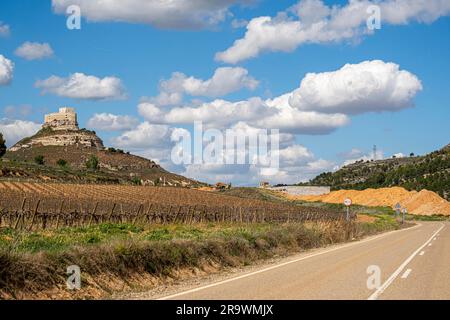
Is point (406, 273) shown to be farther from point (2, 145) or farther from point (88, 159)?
point (88, 159)

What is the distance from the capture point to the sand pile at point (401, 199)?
117 meters

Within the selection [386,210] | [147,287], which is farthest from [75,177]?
[147,287]

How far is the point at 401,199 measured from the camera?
128 metres

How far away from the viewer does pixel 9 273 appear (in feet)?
38.9

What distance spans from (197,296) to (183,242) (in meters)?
6.02

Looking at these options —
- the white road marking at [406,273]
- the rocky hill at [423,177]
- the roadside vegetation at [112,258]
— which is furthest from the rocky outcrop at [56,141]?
the white road marking at [406,273]

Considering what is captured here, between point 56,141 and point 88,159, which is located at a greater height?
point 56,141

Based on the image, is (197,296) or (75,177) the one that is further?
(75,177)

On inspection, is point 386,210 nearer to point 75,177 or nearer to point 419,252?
point 75,177

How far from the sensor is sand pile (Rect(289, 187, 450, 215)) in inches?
4609

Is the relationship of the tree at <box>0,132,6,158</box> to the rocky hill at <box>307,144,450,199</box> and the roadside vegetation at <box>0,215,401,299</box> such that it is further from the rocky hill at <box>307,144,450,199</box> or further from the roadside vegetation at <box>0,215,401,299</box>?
the roadside vegetation at <box>0,215,401,299</box>

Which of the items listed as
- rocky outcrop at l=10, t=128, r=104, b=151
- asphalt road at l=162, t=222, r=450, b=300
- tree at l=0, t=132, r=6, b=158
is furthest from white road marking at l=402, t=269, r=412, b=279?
rocky outcrop at l=10, t=128, r=104, b=151

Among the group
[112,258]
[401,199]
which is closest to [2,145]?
[401,199]

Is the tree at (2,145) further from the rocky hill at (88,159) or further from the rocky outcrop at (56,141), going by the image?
the rocky outcrop at (56,141)
